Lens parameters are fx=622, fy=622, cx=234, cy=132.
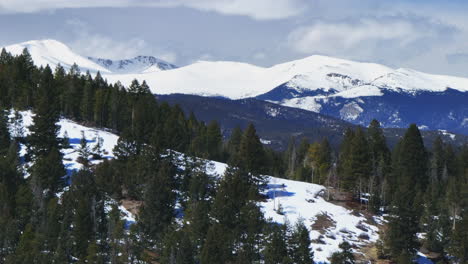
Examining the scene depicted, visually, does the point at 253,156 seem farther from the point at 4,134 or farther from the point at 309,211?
the point at 4,134

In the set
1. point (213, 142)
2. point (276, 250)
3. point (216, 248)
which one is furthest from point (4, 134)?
point (276, 250)

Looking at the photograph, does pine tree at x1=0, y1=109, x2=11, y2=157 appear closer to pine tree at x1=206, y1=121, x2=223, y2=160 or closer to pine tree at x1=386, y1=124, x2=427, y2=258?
pine tree at x1=206, y1=121, x2=223, y2=160

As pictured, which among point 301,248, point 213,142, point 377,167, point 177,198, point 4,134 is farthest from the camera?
point 213,142

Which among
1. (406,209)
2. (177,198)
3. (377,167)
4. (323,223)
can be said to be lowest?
(323,223)

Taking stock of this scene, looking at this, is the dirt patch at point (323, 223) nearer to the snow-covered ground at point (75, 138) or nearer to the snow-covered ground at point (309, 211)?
the snow-covered ground at point (309, 211)

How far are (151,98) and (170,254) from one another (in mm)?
72239

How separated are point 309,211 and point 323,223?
15.7 feet

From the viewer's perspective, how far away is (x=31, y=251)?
79062 millimetres

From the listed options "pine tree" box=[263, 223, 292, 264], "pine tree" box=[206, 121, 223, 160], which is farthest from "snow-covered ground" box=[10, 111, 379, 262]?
"pine tree" box=[206, 121, 223, 160]

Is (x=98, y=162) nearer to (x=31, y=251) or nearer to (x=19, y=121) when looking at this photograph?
(x=19, y=121)

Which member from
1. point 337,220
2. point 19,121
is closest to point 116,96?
point 19,121

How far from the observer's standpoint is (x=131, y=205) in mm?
101875

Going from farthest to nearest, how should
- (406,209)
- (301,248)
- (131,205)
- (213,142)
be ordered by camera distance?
(213,142)
(131,205)
(406,209)
(301,248)

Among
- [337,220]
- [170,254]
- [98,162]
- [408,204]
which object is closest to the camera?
[170,254]
